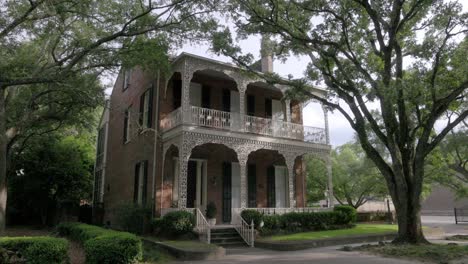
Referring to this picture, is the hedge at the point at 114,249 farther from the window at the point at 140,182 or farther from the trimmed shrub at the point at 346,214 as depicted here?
the trimmed shrub at the point at 346,214

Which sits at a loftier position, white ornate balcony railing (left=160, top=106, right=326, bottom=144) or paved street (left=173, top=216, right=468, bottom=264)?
white ornate balcony railing (left=160, top=106, right=326, bottom=144)

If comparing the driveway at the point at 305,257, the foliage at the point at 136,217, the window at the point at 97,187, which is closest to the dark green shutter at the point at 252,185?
the foliage at the point at 136,217

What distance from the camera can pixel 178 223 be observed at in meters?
13.9

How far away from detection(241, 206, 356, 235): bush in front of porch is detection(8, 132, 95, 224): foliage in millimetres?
13729

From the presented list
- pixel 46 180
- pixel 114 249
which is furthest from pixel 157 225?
pixel 46 180

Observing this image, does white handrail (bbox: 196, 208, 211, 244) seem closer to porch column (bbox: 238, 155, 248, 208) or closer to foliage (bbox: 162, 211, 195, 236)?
foliage (bbox: 162, 211, 195, 236)

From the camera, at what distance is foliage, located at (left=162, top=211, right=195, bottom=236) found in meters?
13.9

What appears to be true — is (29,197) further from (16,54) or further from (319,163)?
(319,163)

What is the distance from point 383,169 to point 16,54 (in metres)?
15.8

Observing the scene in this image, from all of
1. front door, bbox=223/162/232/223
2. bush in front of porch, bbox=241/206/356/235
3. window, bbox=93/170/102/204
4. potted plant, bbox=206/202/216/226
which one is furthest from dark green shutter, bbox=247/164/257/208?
window, bbox=93/170/102/204

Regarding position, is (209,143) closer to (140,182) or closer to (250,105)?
(250,105)

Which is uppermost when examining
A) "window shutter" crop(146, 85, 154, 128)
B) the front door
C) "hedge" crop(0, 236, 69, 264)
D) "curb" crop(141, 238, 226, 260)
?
"window shutter" crop(146, 85, 154, 128)

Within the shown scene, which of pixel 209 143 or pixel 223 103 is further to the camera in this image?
pixel 223 103

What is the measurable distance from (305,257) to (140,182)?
10031mm
